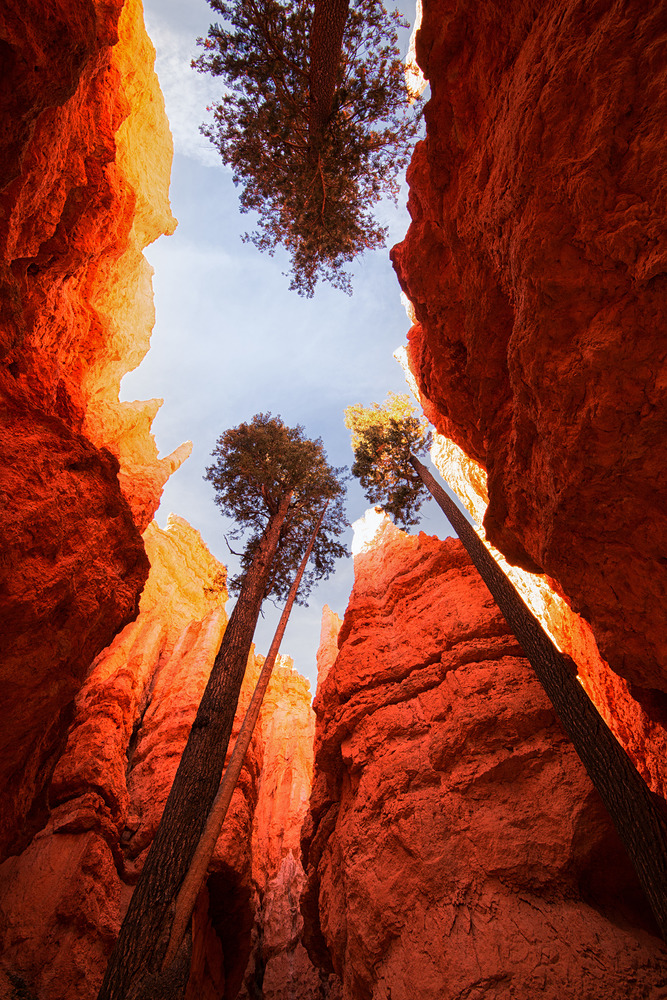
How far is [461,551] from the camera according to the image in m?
12.8

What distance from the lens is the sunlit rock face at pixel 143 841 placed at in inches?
364

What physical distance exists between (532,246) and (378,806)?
926cm

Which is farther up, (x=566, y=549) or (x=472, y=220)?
(x=472, y=220)

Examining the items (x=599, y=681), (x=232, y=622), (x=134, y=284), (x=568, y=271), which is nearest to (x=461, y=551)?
(x=599, y=681)

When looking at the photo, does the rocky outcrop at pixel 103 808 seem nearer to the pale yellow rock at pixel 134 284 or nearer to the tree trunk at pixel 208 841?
the pale yellow rock at pixel 134 284

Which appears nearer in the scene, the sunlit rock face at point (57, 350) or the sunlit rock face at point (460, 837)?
the sunlit rock face at point (57, 350)

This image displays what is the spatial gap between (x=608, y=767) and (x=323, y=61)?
1245 cm

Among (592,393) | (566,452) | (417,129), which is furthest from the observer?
(417,129)

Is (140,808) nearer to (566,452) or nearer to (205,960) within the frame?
(205,960)

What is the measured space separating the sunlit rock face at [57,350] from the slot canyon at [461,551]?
0.04 metres

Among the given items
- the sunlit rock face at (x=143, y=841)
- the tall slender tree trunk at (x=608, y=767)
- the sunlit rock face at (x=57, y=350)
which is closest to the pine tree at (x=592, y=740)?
the tall slender tree trunk at (x=608, y=767)

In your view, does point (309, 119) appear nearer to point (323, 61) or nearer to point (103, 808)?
point (323, 61)

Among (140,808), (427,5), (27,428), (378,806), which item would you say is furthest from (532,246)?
(140,808)

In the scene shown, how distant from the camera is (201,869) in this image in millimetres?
6027
